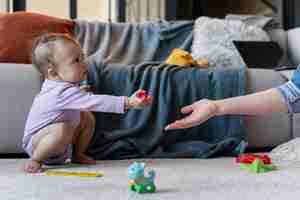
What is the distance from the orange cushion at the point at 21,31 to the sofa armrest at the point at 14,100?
0.94 ft

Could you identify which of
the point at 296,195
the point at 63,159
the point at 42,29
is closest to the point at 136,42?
the point at 42,29

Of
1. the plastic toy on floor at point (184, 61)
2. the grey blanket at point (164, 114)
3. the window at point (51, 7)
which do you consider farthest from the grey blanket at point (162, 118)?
the window at point (51, 7)

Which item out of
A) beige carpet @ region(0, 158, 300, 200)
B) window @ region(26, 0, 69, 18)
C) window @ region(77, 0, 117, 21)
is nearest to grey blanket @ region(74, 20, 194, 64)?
beige carpet @ region(0, 158, 300, 200)

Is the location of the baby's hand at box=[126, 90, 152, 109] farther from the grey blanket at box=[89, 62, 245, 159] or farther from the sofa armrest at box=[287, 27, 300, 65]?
the sofa armrest at box=[287, 27, 300, 65]

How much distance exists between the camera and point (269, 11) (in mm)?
3582

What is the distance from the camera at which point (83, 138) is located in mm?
1562

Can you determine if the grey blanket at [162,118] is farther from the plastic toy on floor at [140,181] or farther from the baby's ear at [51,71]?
the plastic toy on floor at [140,181]

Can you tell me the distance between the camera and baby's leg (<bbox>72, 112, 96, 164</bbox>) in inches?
60.9

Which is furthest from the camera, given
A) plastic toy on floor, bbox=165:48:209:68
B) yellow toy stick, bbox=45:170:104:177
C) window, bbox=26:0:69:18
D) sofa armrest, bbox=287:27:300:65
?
Result: window, bbox=26:0:69:18

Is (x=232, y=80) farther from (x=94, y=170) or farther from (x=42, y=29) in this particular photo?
(x=42, y=29)

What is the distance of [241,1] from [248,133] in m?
2.39

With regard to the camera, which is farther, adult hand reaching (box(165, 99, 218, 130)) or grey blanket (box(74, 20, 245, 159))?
grey blanket (box(74, 20, 245, 159))

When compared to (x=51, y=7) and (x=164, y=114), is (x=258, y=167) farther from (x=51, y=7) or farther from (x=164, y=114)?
(x=51, y=7)

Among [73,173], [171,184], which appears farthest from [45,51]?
[171,184]
